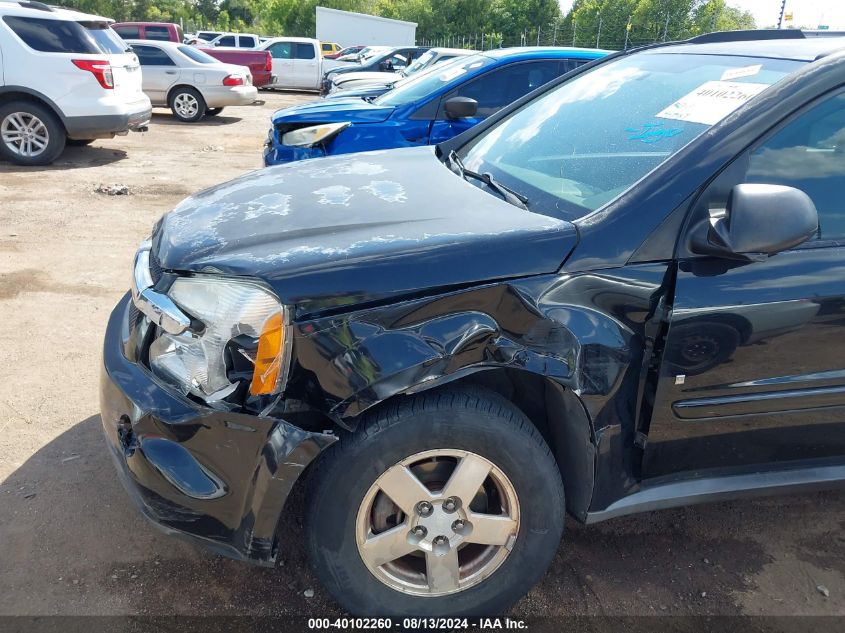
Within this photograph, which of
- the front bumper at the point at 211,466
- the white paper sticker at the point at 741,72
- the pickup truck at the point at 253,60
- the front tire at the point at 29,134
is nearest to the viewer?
the front bumper at the point at 211,466

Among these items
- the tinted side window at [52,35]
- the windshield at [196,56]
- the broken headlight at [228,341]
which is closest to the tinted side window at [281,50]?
the windshield at [196,56]

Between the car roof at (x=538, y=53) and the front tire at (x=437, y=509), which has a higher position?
the car roof at (x=538, y=53)

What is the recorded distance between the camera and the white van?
21578mm

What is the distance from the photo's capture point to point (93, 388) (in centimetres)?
357

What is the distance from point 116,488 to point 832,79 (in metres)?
3.01

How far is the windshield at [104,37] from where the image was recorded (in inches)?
340

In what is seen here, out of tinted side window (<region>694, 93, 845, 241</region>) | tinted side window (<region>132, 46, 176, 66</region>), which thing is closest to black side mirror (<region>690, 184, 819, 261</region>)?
tinted side window (<region>694, 93, 845, 241</region>)

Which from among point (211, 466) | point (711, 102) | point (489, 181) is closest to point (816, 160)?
point (711, 102)

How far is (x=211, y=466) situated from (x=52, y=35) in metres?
8.39

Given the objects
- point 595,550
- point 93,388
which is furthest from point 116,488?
point 595,550

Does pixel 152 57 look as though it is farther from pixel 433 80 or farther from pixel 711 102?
pixel 711 102

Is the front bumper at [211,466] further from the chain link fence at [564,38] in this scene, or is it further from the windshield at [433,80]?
the chain link fence at [564,38]

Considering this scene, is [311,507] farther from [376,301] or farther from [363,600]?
[376,301]

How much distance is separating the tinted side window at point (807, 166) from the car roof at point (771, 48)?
25cm
